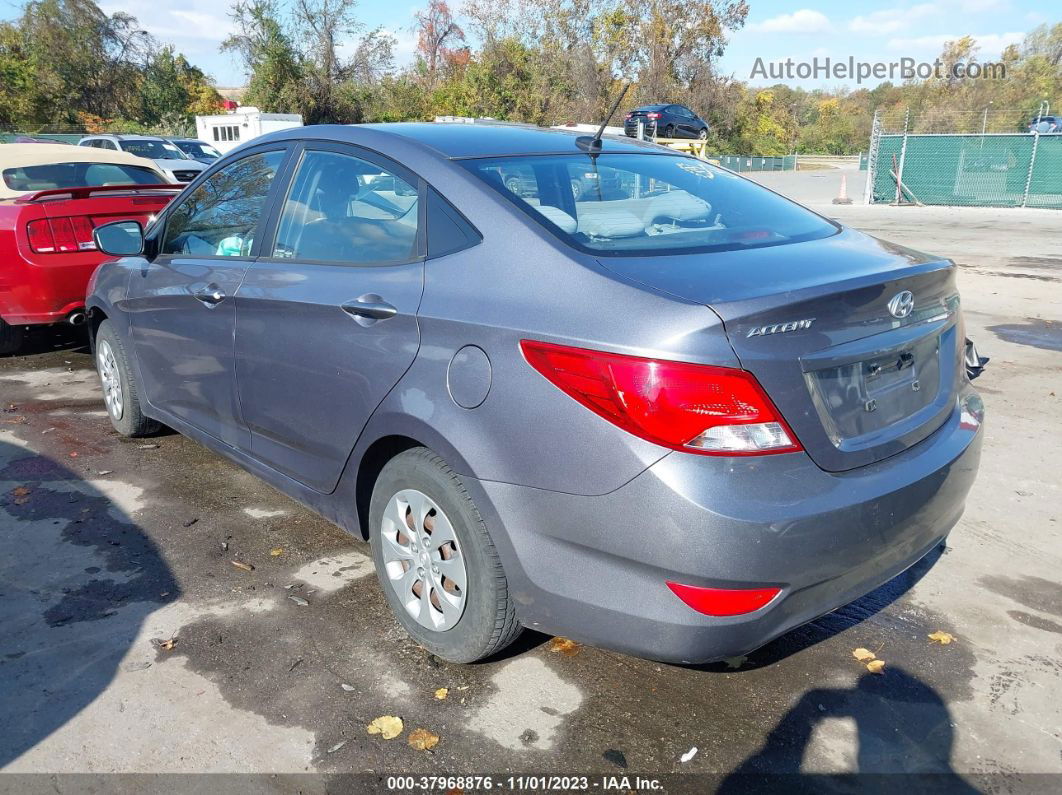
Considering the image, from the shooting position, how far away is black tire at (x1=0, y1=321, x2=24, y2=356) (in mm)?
6930

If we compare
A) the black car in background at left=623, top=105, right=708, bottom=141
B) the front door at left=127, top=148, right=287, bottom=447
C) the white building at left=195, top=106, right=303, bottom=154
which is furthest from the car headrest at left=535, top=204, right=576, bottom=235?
the white building at left=195, top=106, right=303, bottom=154

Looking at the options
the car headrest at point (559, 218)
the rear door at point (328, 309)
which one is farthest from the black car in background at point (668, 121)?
the car headrest at point (559, 218)

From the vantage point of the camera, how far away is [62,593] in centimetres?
341

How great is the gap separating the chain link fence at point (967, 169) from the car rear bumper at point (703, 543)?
22.4m

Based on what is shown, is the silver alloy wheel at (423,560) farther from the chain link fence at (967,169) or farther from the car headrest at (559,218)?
the chain link fence at (967,169)

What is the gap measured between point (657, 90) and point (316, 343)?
51750 mm

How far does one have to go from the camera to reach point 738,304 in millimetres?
2219

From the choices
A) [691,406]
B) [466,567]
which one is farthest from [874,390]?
[466,567]

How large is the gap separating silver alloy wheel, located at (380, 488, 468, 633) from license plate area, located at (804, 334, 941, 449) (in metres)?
1.16

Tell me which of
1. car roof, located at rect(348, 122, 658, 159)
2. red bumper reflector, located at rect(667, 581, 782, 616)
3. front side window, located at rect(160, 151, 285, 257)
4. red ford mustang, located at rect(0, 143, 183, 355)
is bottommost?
red bumper reflector, located at rect(667, 581, 782, 616)

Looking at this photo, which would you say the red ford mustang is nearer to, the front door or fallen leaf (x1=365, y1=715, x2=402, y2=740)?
the front door

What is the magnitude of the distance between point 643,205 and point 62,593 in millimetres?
2703

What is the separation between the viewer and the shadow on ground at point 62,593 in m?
2.77

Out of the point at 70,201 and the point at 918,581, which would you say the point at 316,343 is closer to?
the point at 918,581
